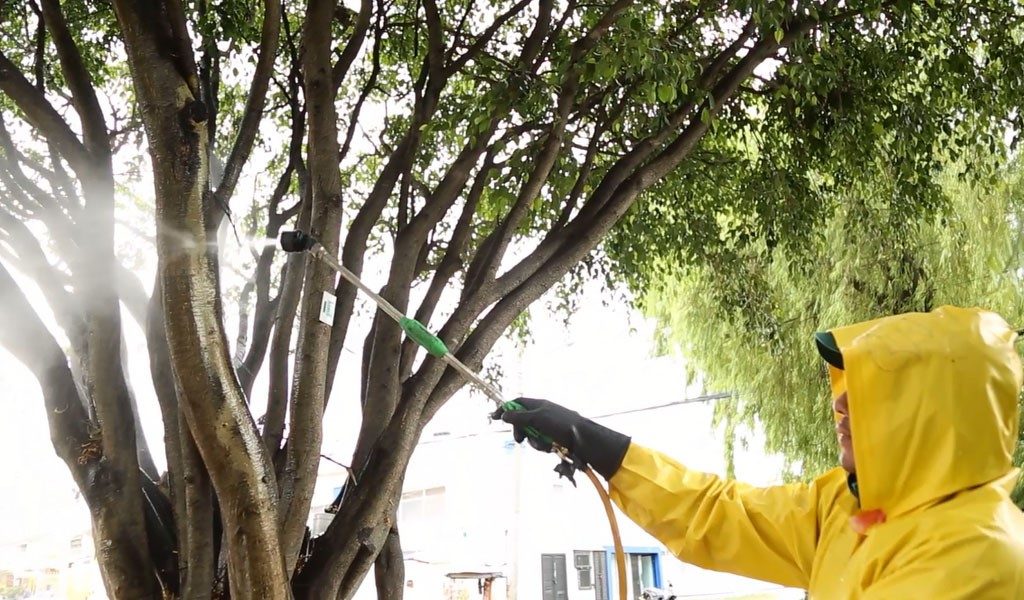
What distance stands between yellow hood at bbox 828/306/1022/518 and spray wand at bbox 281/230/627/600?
675 mm

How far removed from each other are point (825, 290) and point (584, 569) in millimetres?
6880

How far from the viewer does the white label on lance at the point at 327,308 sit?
2.79 metres

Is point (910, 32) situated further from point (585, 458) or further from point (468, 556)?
point (468, 556)

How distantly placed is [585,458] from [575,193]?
2.18 m

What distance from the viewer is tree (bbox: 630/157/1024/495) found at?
19.0ft

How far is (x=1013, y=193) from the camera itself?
22.9ft

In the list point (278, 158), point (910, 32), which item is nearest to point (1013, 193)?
point (910, 32)

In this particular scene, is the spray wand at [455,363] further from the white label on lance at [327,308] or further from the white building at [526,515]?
the white building at [526,515]

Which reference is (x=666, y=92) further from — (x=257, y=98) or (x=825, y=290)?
(x=825, y=290)

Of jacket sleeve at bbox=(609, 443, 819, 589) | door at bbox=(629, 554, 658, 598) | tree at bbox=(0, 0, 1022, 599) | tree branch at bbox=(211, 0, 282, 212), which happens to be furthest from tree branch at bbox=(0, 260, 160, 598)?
door at bbox=(629, 554, 658, 598)

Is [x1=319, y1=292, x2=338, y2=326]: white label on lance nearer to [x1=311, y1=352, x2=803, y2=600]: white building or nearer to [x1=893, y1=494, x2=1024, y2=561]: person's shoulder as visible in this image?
[x1=893, y1=494, x2=1024, y2=561]: person's shoulder

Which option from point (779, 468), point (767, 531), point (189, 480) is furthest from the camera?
point (779, 468)

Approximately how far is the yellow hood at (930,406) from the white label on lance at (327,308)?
1.77 meters

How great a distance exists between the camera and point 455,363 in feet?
7.48
